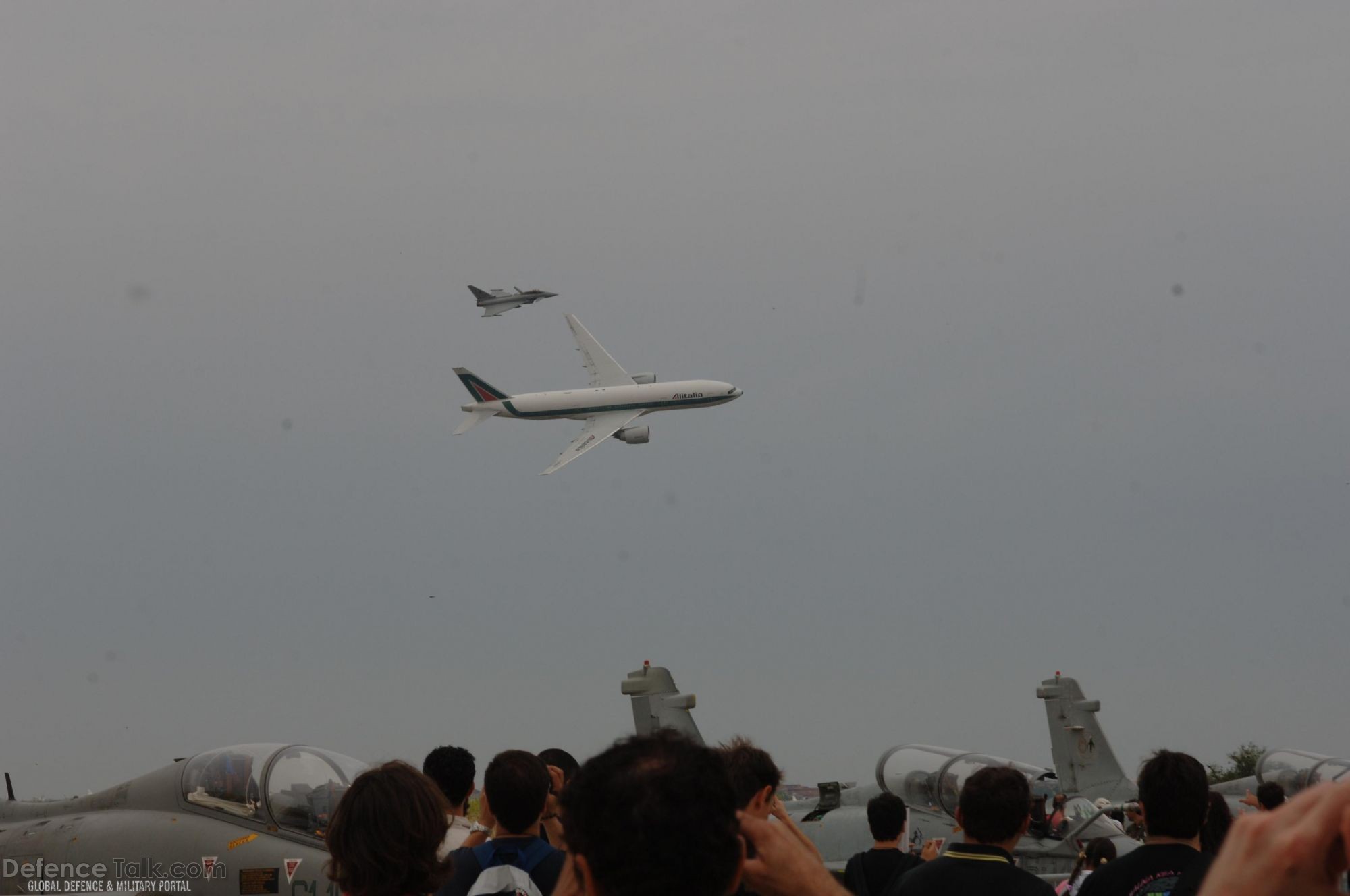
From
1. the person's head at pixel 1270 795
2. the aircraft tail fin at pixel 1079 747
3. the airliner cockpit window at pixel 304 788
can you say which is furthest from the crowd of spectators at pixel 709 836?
the aircraft tail fin at pixel 1079 747

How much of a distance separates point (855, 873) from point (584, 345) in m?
49.8

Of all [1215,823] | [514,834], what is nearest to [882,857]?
[1215,823]

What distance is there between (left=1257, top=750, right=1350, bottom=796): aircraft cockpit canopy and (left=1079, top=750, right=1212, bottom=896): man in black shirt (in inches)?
695

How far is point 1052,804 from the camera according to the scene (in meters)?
17.3

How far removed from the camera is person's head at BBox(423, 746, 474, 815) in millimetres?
7348

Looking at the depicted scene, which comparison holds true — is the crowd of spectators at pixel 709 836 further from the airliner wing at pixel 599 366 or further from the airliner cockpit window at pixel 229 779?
the airliner wing at pixel 599 366

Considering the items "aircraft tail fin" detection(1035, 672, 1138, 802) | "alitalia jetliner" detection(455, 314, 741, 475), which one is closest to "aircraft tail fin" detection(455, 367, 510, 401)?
"alitalia jetliner" detection(455, 314, 741, 475)

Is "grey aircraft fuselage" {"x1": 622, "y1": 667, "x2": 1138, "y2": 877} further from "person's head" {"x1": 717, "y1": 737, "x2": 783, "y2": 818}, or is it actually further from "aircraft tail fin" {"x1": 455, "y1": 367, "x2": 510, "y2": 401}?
"aircraft tail fin" {"x1": 455, "y1": 367, "x2": 510, "y2": 401}

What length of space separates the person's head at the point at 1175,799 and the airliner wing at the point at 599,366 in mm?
48905

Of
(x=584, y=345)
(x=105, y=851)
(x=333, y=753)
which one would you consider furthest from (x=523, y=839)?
(x=584, y=345)

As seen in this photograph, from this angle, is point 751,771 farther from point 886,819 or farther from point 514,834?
point 886,819

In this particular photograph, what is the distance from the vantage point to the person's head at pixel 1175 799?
6.45 m

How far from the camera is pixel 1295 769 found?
22797 millimetres

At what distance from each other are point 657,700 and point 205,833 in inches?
496
